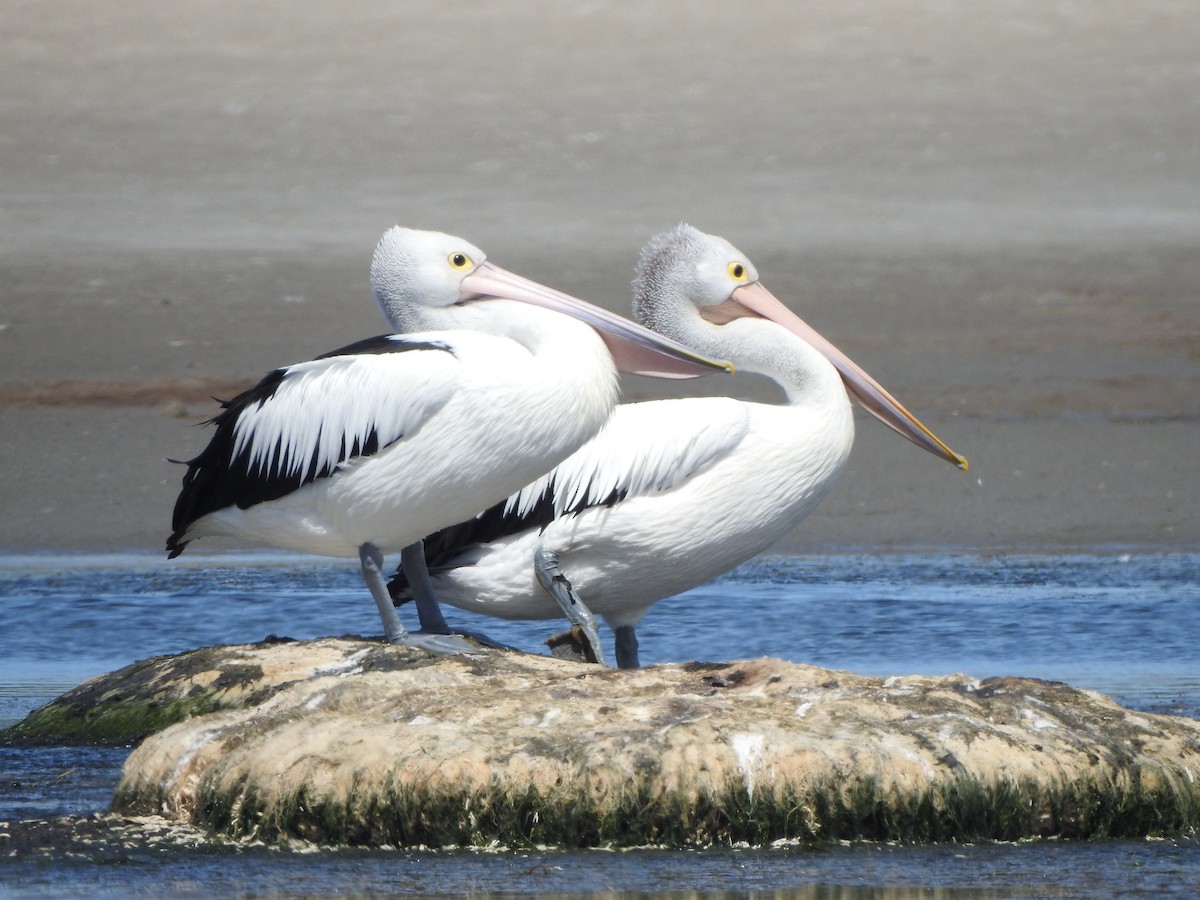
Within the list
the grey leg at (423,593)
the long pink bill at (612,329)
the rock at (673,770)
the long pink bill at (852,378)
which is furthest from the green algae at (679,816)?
the long pink bill at (852,378)

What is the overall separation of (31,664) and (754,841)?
12.5ft

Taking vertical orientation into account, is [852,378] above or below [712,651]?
above

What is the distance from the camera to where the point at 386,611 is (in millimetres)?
→ 5484

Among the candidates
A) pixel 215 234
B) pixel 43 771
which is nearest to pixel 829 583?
pixel 43 771

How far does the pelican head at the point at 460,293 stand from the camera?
5.76 meters

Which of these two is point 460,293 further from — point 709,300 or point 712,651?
point 712,651

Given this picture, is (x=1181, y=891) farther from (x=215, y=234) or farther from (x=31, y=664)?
(x=215, y=234)

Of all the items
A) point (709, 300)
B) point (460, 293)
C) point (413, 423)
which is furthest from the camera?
point (709, 300)

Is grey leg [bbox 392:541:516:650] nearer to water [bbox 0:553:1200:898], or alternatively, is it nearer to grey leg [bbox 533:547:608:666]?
grey leg [bbox 533:547:608:666]

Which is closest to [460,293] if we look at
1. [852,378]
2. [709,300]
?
[709,300]

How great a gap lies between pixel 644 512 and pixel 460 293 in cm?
88

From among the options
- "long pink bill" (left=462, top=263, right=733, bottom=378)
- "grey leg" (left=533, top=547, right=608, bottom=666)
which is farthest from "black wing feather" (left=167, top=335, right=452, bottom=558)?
"grey leg" (left=533, top=547, right=608, bottom=666)

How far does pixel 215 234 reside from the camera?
49.2ft

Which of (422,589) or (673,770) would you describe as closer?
(673,770)
